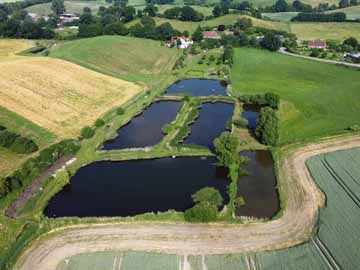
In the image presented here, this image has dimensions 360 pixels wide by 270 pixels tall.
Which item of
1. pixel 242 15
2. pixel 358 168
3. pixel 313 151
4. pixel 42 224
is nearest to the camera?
pixel 42 224

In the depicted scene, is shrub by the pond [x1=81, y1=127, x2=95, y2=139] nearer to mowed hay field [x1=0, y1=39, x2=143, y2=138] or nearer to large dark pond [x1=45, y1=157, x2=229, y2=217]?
mowed hay field [x1=0, y1=39, x2=143, y2=138]

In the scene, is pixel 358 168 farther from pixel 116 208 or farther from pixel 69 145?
pixel 69 145

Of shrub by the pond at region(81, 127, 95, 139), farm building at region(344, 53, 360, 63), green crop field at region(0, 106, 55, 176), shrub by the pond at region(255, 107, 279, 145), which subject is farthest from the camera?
farm building at region(344, 53, 360, 63)

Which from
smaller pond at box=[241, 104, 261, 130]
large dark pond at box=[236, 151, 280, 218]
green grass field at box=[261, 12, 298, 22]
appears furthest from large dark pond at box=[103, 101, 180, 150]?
green grass field at box=[261, 12, 298, 22]

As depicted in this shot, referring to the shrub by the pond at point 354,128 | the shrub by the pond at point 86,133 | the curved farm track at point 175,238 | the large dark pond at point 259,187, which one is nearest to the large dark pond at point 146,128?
the shrub by the pond at point 86,133

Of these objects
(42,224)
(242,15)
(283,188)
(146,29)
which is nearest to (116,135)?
(42,224)

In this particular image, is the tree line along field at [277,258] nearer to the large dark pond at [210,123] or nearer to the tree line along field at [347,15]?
the large dark pond at [210,123]
